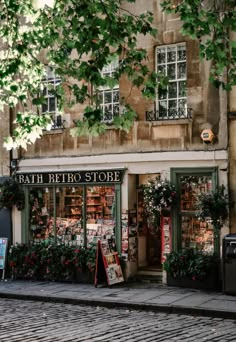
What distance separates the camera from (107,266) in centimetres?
1579

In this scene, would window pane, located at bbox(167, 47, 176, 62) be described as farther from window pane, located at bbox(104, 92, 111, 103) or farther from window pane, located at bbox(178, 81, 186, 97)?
window pane, located at bbox(104, 92, 111, 103)

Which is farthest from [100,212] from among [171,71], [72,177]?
[171,71]

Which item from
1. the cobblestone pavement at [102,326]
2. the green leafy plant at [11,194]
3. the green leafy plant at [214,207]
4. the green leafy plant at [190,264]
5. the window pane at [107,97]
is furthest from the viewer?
the green leafy plant at [11,194]

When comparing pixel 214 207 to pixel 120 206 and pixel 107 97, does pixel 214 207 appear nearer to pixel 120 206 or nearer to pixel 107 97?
pixel 120 206

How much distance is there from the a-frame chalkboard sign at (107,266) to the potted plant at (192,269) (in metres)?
1.21

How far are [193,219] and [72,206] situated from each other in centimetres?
354

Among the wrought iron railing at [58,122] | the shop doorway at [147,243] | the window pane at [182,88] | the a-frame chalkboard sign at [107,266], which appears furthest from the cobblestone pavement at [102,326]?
the wrought iron railing at [58,122]

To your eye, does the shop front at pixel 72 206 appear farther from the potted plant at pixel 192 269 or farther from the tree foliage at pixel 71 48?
the tree foliage at pixel 71 48

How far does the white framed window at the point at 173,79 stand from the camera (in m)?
16.0

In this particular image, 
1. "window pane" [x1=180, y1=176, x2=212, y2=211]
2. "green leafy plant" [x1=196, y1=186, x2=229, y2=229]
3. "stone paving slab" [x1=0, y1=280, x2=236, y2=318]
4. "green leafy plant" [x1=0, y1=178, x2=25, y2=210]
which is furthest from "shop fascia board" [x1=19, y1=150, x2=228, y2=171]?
"stone paving slab" [x1=0, y1=280, x2=236, y2=318]

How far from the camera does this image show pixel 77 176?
57.1 feet

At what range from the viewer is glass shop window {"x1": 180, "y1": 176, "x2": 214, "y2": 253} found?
15641 mm

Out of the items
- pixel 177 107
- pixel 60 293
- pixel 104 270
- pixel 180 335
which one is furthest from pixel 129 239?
pixel 180 335

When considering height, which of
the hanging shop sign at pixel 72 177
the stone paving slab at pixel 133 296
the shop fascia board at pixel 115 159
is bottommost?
the stone paving slab at pixel 133 296
